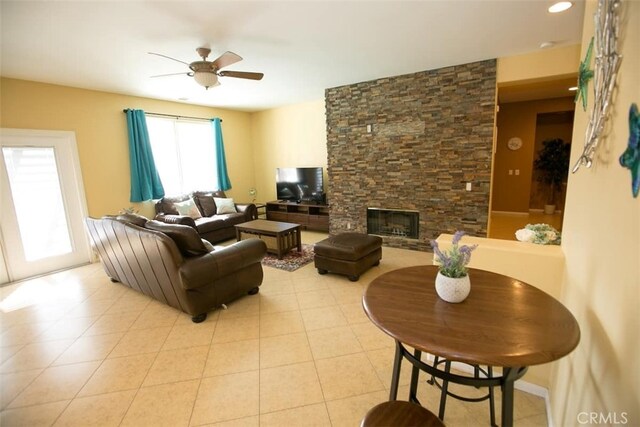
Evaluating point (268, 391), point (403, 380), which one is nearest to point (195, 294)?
point (268, 391)

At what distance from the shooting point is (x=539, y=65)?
3.56 meters

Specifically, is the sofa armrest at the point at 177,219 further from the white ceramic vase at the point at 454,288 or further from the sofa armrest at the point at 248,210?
the white ceramic vase at the point at 454,288

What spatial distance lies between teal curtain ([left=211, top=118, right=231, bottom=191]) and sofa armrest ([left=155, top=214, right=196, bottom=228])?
166 centimetres

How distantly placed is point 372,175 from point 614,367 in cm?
413

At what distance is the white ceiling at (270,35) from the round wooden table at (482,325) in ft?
7.53

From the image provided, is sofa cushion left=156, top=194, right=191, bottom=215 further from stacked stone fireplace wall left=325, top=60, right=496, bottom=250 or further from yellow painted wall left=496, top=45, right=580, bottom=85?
yellow painted wall left=496, top=45, right=580, bottom=85

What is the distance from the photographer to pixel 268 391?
73.8 inches

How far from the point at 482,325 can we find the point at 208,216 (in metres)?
5.28

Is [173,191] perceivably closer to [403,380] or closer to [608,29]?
[403,380]

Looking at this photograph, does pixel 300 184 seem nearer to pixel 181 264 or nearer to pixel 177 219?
pixel 177 219

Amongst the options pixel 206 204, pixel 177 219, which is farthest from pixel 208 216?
pixel 177 219

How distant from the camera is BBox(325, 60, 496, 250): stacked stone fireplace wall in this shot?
3.97 m

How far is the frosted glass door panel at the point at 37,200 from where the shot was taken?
381 centimetres

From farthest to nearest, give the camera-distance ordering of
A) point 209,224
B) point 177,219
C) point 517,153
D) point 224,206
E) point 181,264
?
point 517,153
point 224,206
point 209,224
point 177,219
point 181,264
